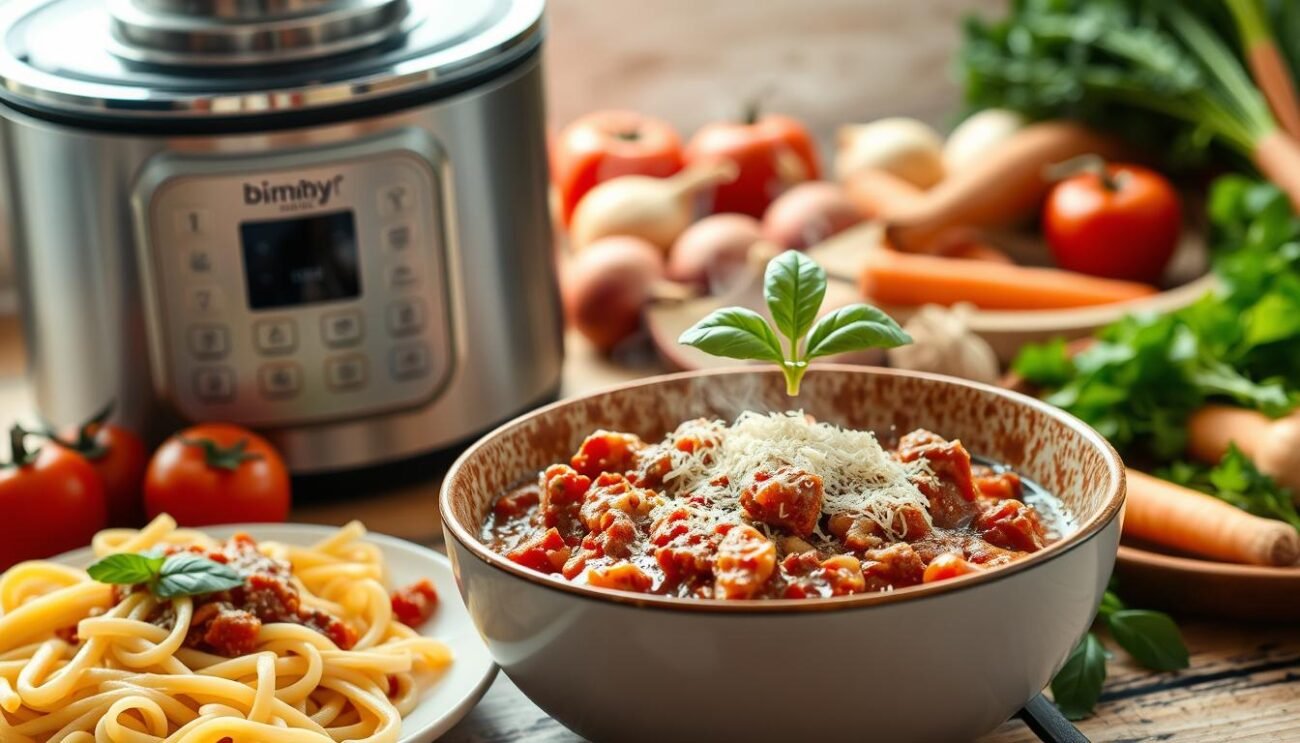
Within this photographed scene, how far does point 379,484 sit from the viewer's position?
5.50ft

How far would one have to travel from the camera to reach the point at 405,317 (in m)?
1.61

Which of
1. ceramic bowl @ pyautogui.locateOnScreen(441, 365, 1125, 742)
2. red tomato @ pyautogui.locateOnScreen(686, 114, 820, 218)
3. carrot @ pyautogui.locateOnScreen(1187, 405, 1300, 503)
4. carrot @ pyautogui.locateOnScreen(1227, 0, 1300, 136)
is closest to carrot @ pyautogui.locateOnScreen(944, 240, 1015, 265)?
red tomato @ pyautogui.locateOnScreen(686, 114, 820, 218)

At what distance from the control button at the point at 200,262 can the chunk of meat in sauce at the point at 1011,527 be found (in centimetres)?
82

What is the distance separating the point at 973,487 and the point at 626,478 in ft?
0.82

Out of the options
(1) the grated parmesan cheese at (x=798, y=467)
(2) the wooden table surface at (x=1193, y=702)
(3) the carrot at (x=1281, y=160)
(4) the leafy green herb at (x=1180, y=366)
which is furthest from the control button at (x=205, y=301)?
(3) the carrot at (x=1281, y=160)

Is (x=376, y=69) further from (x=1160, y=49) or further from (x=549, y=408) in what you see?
(x=1160, y=49)

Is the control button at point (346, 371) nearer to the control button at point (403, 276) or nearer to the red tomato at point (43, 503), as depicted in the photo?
the control button at point (403, 276)

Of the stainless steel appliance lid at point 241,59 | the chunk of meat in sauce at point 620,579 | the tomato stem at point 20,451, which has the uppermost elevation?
the stainless steel appliance lid at point 241,59

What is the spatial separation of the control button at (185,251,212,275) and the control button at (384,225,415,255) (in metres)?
0.17

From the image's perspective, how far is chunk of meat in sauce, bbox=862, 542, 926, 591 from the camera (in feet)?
3.33

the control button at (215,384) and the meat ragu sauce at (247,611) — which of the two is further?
the control button at (215,384)

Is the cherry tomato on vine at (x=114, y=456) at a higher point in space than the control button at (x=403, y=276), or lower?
lower

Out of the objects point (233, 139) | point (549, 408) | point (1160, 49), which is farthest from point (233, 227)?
point (1160, 49)

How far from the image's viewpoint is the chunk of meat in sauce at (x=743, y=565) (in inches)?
38.2
